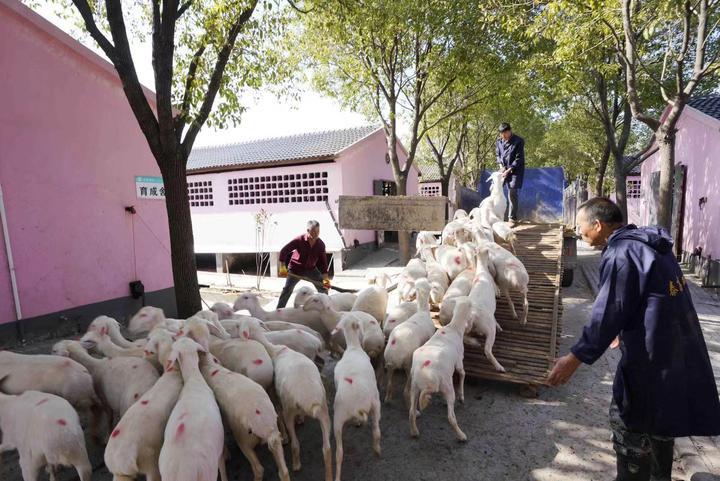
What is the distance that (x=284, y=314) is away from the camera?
5.20m

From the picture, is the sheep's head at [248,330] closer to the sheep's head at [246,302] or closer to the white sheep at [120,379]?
the white sheep at [120,379]

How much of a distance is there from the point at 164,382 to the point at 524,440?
304 centimetres

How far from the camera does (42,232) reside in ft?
21.1

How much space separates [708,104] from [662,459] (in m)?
11.7

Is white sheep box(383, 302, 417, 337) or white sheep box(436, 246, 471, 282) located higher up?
white sheep box(436, 246, 471, 282)

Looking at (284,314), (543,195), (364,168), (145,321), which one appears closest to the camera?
(145,321)

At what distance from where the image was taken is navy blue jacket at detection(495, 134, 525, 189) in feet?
29.0

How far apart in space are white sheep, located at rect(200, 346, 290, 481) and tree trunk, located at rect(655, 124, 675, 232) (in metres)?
7.40

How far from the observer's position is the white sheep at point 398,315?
4.68 meters

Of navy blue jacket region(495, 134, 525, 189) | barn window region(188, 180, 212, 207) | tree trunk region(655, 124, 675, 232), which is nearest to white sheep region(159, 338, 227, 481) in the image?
tree trunk region(655, 124, 675, 232)

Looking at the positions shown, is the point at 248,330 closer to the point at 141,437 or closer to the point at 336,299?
the point at 141,437

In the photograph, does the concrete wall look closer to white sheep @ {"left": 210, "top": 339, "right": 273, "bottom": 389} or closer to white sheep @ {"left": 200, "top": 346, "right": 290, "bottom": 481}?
white sheep @ {"left": 210, "top": 339, "right": 273, "bottom": 389}

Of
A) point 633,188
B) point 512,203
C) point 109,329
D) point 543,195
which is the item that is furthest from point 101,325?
point 633,188

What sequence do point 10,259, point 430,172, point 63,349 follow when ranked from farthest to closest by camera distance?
point 430,172
point 10,259
point 63,349
